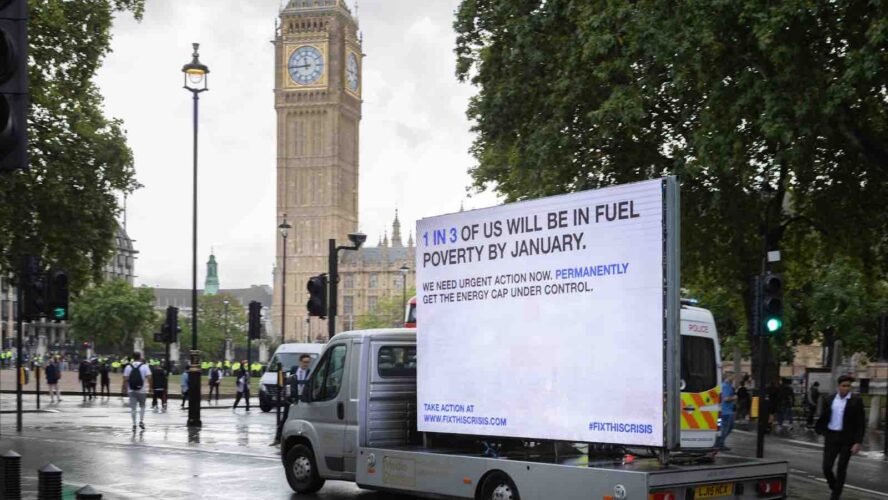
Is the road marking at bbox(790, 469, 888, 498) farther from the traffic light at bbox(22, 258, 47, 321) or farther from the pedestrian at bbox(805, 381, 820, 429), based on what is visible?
the pedestrian at bbox(805, 381, 820, 429)

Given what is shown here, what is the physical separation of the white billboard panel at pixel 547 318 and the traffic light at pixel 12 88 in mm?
6306

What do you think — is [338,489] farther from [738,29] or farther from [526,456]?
[738,29]

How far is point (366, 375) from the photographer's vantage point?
13648mm

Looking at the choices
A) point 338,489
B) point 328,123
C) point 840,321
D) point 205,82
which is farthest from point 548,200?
point 328,123

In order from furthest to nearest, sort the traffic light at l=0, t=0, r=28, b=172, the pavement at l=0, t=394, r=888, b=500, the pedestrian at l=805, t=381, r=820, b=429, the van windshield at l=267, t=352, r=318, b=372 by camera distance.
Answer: the van windshield at l=267, t=352, r=318, b=372 < the pedestrian at l=805, t=381, r=820, b=429 < the pavement at l=0, t=394, r=888, b=500 < the traffic light at l=0, t=0, r=28, b=172

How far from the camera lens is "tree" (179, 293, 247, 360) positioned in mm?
142512

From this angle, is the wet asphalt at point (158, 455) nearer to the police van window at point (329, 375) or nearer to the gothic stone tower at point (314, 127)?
the police van window at point (329, 375)

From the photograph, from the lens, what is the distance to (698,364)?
16188 mm

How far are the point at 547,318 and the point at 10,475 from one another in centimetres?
509

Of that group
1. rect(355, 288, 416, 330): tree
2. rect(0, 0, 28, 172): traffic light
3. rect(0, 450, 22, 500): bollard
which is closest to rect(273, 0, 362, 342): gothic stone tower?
rect(355, 288, 416, 330): tree

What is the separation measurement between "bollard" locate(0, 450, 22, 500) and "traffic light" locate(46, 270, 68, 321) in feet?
27.3

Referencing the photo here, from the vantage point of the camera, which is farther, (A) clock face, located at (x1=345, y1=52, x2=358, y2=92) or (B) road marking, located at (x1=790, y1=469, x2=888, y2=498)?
(A) clock face, located at (x1=345, y1=52, x2=358, y2=92)

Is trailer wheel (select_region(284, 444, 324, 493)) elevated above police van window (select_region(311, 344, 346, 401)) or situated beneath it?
situated beneath

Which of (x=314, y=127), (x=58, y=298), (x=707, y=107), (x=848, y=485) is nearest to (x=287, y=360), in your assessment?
(x=58, y=298)
